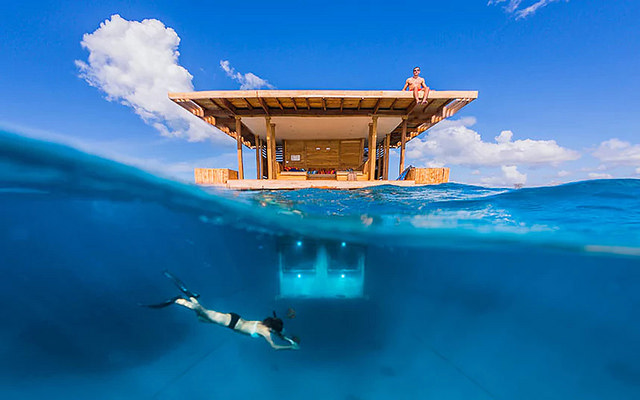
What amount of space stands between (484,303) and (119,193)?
785 inches

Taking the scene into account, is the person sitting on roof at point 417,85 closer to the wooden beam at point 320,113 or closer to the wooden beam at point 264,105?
the wooden beam at point 320,113

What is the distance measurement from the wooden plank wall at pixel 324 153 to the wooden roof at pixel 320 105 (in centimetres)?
488

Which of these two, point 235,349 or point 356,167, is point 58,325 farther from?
point 356,167

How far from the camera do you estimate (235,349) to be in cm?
861

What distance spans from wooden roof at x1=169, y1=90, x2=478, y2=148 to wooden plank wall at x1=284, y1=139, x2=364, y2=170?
488 centimetres

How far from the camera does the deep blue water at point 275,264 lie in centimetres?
592

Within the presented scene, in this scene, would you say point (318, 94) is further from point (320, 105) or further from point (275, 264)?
point (275, 264)

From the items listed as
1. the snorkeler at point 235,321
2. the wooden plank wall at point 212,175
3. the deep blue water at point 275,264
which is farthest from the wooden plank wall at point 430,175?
the wooden plank wall at point 212,175

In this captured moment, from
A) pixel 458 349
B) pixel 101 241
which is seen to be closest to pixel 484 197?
pixel 458 349

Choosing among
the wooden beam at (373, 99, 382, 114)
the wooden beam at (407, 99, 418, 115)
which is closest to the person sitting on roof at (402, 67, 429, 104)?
the wooden beam at (407, 99, 418, 115)

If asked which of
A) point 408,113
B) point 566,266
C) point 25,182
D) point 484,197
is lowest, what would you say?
point 566,266

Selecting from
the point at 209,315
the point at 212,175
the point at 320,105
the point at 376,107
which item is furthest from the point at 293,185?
the point at 209,315

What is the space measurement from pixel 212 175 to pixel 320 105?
22.4 feet

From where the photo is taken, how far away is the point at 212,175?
10.5m
